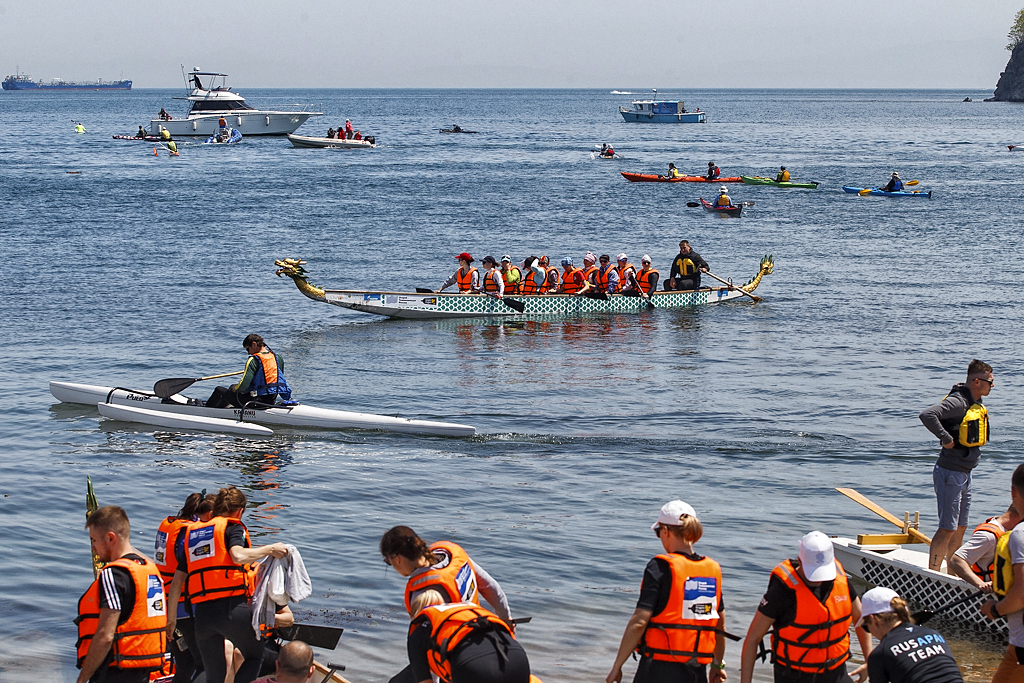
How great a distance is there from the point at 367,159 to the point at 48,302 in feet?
168

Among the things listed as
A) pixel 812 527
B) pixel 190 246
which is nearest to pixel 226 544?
pixel 812 527

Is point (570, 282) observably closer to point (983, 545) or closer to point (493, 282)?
point (493, 282)

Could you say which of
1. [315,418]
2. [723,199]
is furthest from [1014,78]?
[315,418]

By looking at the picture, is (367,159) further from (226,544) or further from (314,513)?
(226,544)

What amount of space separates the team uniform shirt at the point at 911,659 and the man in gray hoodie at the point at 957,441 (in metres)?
3.23

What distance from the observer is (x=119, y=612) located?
209 inches

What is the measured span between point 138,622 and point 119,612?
192 mm

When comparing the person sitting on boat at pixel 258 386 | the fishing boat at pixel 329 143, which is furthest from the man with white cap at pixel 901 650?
the fishing boat at pixel 329 143

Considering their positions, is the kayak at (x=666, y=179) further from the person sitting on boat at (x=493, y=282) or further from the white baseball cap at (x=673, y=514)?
the white baseball cap at (x=673, y=514)

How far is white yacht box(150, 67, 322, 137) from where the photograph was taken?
88.6m

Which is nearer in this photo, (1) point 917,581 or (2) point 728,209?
(1) point 917,581

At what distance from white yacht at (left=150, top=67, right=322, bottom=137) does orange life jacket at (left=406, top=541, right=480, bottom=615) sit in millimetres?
87446

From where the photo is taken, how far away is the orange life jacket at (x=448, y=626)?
15.6 ft

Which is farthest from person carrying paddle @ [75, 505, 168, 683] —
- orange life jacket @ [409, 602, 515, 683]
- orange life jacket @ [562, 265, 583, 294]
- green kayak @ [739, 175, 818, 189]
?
green kayak @ [739, 175, 818, 189]
